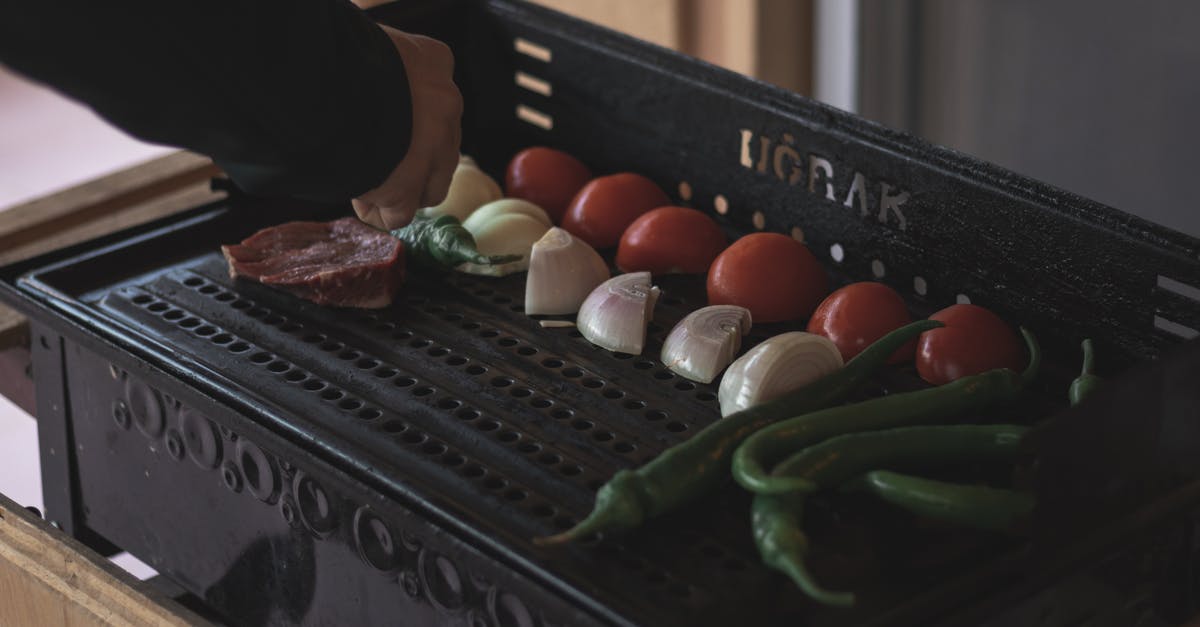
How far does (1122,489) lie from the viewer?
111 cm

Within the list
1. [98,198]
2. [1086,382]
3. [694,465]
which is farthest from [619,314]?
[98,198]

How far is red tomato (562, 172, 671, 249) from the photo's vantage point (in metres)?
1.66

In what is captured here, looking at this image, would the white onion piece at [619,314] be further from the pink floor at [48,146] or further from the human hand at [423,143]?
the pink floor at [48,146]

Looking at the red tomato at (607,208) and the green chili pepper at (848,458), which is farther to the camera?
the red tomato at (607,208)

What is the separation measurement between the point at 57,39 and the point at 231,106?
15 cm

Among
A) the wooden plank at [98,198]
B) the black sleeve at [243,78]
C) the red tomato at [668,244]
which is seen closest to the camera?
the black sleeve at [243,78]

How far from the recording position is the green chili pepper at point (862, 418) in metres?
1.12

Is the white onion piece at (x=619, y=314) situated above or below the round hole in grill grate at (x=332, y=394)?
above

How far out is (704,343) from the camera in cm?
139

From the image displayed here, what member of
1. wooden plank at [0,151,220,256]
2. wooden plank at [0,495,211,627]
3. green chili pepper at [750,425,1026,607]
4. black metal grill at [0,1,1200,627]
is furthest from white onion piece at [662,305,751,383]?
wooden plank at [0,151,220,256]

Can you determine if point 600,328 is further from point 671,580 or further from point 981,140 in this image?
point 981,140

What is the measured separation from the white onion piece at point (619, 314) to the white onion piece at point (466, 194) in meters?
0.26

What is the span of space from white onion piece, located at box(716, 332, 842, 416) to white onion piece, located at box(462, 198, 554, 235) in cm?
41

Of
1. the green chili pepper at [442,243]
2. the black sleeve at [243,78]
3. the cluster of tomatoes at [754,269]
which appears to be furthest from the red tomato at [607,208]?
the black sleeve at [243,78]
